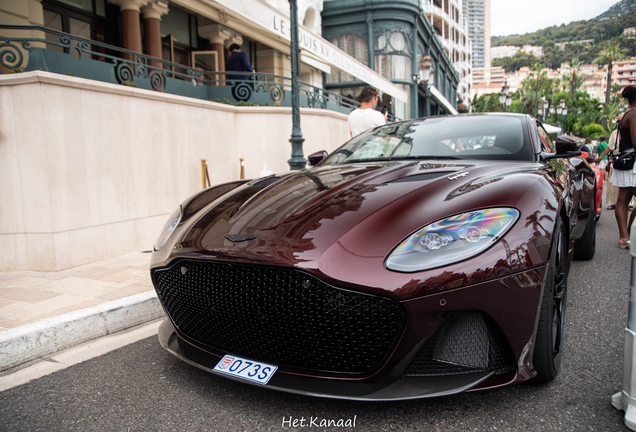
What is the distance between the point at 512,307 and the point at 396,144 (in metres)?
1.72

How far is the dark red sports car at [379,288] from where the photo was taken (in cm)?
165

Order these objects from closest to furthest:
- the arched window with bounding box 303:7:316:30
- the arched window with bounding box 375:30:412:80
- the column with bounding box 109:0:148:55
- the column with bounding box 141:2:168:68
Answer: the column with bounding box 109:0:148:55 < the column with bounding box 141:2:168:68 < the arched window with bounding box 303:7:316:30 < the arched window with bounding box 375:30:412:80

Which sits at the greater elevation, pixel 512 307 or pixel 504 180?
pixel 504 180

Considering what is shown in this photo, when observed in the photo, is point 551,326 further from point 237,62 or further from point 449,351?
point 237,62

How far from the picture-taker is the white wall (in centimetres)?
469

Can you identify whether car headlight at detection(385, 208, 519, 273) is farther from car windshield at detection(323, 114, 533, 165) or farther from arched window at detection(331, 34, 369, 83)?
arched window at detection(331, 34, 369, 83)

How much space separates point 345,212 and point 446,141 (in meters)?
1.39

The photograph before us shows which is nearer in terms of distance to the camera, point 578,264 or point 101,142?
point 578,264

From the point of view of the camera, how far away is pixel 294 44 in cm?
710

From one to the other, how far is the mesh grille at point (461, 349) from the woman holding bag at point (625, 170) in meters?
4.04

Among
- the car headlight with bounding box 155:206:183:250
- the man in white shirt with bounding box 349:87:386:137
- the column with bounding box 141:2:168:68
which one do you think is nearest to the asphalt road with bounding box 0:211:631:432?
the car headlight with bounding box 155:206:183:250

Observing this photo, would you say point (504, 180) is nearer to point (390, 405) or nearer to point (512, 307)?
point (512, 307)

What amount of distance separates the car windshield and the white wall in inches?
121

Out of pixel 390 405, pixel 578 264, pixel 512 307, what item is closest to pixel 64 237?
pixel 390 405
